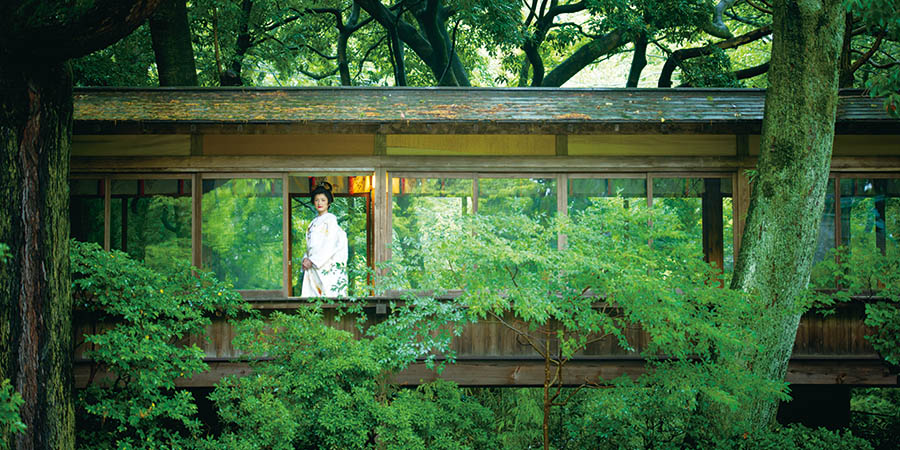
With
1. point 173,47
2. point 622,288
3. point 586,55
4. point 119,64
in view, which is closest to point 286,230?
point 622,288

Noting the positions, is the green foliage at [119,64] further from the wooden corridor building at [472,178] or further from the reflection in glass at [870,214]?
the reflection in glass at [870,214]

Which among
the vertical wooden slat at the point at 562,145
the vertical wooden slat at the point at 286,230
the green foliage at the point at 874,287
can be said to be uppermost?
the vertical wooden slat at the point at 562,145

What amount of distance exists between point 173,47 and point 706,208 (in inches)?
357

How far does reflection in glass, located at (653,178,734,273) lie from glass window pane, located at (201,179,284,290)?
4.49 m

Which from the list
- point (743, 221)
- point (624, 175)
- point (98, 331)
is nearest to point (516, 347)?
point (624, 175)

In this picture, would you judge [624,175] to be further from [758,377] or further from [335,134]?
[335,134]

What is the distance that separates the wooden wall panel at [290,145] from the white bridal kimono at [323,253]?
0.81 metres

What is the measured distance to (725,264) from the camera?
9.44 meters

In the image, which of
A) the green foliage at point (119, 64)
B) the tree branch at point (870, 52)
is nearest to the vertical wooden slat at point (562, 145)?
the tree branch at point (870, 52)

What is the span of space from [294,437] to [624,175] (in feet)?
15.9

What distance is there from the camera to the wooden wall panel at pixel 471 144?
30.6 ft

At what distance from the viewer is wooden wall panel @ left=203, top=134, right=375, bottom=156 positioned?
9.29 m

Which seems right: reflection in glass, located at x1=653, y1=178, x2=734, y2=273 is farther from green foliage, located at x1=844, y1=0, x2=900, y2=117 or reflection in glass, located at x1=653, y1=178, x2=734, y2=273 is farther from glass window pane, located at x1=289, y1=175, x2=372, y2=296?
glass window pane, located at x1=289, y1=175, x2=372, y2=296

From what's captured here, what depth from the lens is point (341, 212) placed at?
11.5 m
